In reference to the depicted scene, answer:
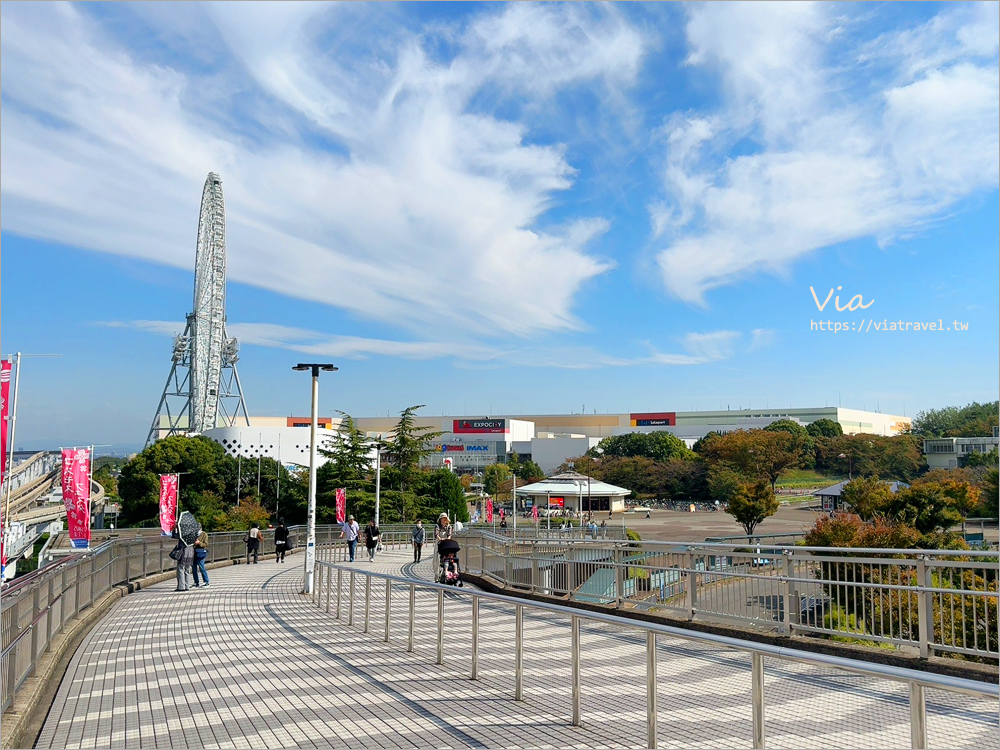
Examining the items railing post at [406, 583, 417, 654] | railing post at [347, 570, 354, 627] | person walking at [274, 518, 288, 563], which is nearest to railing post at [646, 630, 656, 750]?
railing post at [406, 583, 417, 654]

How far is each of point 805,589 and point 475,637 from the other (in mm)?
3844

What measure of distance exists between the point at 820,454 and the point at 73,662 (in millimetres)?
101942

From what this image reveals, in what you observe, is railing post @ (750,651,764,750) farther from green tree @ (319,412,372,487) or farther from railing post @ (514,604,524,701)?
green tree @ (319,412,372,487)

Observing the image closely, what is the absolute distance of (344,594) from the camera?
498 inches

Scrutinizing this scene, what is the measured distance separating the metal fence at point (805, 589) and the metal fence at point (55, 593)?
23.7 ft

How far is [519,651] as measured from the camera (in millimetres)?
7090

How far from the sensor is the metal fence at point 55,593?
23.1ft

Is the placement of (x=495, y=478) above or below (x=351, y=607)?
below

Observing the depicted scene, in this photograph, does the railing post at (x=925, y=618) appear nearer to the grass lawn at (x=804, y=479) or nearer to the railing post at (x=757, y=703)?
the railing post at (x=757, y=703)

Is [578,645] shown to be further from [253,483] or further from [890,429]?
[890,429]

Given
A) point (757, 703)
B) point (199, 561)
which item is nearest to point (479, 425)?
point (199, 561)

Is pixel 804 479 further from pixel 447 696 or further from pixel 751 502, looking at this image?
pixel 447 696

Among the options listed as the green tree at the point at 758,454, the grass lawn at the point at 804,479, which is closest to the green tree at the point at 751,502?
the green tree at the point at 758,454

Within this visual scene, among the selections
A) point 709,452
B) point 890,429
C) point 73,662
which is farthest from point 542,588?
point 890,429
